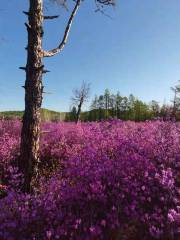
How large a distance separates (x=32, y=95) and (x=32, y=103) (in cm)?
16

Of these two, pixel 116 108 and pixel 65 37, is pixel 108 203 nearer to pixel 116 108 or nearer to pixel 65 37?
pixel 65 37

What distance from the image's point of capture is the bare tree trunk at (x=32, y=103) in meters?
7.29

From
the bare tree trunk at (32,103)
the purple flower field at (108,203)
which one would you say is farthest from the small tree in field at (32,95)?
the purple flower field at (108,203)

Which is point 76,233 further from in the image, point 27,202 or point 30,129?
point 30,129

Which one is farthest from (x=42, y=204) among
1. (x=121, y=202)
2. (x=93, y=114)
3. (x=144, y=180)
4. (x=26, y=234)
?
(x=93, y=114)

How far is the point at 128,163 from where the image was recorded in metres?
5.12

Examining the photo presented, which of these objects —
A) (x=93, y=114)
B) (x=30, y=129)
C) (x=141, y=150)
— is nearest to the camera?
(x=141, y=150)

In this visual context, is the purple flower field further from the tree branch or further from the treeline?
the treeline

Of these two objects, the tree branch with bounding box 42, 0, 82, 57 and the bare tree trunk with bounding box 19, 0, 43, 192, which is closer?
the bare tree trunk with bounding box 19, 0, 43, 192

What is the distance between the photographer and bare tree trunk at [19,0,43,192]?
7.29 metres

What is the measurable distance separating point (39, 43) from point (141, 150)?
3354 mm

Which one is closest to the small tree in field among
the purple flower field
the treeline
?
the purple flower field

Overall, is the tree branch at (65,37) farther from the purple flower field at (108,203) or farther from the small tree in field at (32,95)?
the purple flower field at (108,203)

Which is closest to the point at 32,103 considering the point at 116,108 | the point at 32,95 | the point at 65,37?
the point at 32,95
